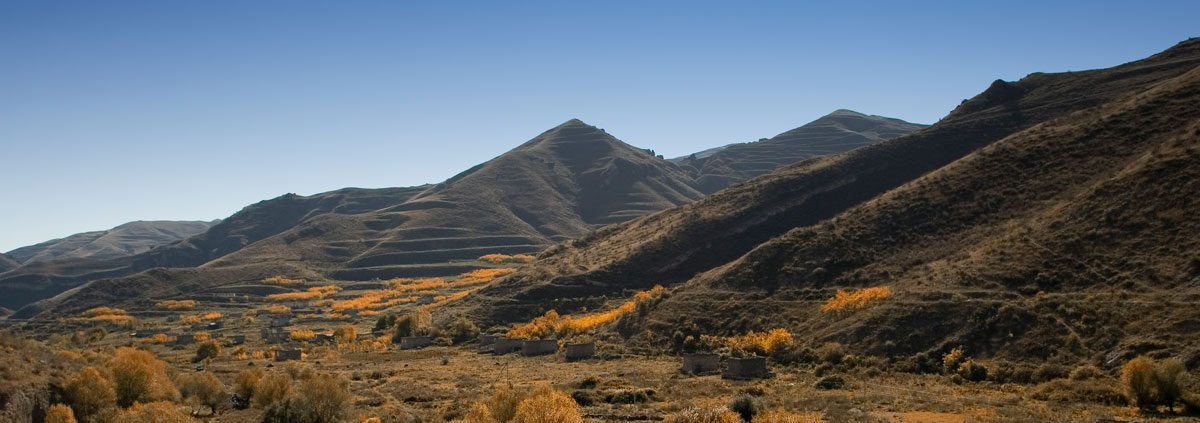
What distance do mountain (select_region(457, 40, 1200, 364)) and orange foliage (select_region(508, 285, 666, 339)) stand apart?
405 centimetres

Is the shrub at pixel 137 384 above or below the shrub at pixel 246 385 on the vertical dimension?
above

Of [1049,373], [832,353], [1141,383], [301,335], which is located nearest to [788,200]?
[832,353]

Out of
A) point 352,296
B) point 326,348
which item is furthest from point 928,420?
point 352,296

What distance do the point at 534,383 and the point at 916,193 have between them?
169 ft

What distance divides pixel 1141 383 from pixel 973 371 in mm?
12071

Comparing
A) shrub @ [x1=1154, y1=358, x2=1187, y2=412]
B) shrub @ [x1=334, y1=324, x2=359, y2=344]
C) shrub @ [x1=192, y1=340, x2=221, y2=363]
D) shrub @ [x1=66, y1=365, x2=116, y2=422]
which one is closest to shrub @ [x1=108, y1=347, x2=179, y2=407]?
shrub @ [x1=66, y1=365, x2=116, y2=422]

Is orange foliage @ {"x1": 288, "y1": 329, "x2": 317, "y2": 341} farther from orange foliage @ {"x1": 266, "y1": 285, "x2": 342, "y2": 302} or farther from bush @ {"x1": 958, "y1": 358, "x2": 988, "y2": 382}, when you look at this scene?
bush @ {"x1": 958, "y1": 358, "x2": 988, "y2": 382}

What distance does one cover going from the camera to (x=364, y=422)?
154 ft

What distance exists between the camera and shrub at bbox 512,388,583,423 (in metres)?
35.4

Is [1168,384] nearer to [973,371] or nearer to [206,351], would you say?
[973,371]

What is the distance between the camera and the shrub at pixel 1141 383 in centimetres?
4144

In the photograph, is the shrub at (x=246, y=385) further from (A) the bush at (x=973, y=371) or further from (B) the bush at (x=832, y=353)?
(A) the bush at (x=973, y=371)

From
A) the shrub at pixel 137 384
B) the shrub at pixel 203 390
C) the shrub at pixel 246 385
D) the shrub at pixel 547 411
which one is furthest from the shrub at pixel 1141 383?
the shrub at pixel 137 384

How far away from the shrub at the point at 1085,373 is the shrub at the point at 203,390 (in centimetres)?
5437
